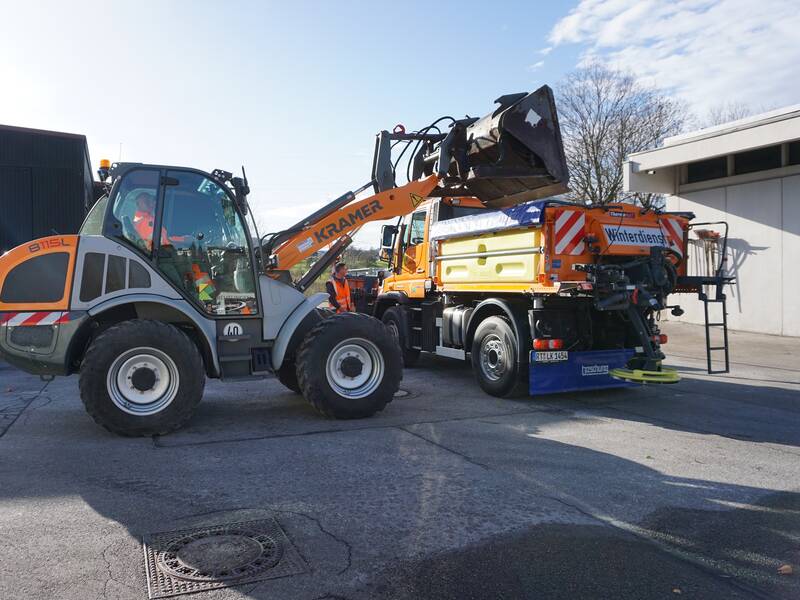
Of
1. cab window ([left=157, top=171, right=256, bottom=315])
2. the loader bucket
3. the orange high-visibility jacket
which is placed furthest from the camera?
the orange high-visibility jacket

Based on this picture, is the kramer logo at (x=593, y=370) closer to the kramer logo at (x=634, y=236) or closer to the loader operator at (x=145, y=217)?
the kramer logo at (x=634, y=236)

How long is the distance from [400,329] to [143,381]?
18.1ft

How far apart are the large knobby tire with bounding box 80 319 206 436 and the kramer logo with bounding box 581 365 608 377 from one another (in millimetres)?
4850

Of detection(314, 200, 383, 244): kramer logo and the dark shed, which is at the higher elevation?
the dark shed

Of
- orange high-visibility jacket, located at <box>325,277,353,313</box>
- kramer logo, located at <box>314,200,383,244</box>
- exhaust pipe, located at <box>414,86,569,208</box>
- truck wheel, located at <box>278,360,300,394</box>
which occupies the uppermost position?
exhaust pipe, located at <box>414,86,569,208</box>

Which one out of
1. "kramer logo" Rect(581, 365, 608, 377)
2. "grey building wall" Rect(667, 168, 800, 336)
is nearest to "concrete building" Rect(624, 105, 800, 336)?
"grey building wall" Rect(667, 168, 800, 336)

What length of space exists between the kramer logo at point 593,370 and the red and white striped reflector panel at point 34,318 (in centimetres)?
612

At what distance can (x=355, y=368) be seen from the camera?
23.9 feet

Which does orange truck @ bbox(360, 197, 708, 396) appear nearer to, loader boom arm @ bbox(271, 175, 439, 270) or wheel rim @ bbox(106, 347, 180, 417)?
loader boom arm @ bbox(271, 175, 439, 270)

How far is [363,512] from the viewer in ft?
14.5

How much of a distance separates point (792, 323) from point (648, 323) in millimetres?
9955

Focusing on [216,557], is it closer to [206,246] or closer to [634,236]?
[206,246]

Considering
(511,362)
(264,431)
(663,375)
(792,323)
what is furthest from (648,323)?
(792,323)

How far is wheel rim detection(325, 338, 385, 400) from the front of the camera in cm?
719
